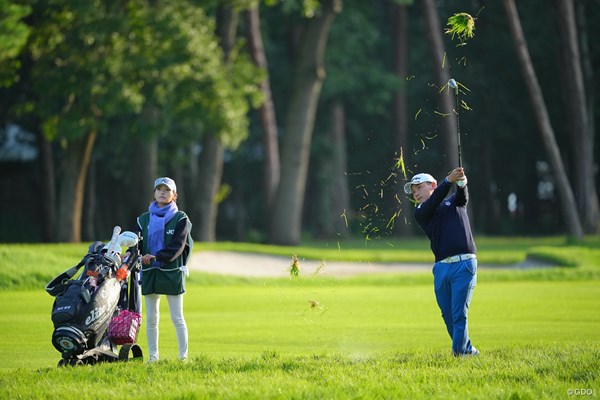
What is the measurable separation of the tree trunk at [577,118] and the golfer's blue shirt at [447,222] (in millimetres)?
31881

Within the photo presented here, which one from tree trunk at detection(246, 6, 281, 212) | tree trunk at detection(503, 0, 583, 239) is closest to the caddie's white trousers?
tree trunk at detection(503, 0, 583, 239)

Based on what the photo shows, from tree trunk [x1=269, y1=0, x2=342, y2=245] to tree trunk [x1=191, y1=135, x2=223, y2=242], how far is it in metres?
2.39

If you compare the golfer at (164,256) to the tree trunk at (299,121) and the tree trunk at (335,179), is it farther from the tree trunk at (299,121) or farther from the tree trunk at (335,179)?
the tree trunk at (335,179)

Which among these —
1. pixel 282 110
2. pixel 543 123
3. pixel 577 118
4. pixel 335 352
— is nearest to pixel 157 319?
pixel 335 352

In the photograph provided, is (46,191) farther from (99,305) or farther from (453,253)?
(453,253)

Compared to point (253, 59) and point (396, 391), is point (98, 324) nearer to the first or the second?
point (396, 391)

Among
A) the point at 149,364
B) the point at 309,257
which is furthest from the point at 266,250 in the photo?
the point at 149,364

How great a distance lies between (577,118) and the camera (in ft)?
145

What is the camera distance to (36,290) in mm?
22156

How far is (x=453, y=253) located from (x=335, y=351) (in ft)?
6.99

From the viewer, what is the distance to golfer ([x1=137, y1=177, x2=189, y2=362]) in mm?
10836

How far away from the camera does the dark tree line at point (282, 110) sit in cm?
3300

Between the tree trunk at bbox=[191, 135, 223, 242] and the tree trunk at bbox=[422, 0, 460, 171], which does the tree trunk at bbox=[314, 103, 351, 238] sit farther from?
the tree trunk at bbox=[191, 135, 223, 242]

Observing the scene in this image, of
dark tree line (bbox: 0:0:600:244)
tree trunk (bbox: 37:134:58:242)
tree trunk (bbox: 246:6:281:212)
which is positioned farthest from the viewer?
tree trunk (bbox: 246:6:281:212)
